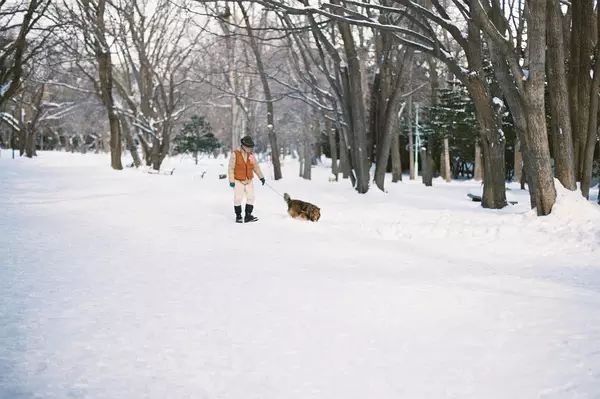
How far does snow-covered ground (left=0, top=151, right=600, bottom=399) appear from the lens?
2.85 meters

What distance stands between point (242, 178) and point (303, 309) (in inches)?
216

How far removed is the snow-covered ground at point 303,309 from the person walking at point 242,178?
2.38 ft

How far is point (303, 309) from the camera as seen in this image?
4188mm

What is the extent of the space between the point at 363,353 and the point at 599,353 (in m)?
1.44

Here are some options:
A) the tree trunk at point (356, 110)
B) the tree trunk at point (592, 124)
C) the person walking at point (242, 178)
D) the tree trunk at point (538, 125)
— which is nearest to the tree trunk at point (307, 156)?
the tree trunk at point (356, 110)

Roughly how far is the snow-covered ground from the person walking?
28.5 inches

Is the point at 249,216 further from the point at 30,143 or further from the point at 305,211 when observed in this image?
the point at 30,143

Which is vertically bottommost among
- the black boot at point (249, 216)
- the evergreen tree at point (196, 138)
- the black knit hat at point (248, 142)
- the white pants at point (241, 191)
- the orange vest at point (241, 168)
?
the black boot at point (249, 216)

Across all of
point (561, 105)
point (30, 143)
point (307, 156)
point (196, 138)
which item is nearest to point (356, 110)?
point (561, 105)

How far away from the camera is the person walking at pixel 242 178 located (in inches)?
365

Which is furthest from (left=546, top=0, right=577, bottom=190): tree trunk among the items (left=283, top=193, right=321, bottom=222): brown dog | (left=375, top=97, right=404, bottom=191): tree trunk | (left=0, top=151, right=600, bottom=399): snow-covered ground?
(left=375, top=97, right=404, bottom=191): tree trunk

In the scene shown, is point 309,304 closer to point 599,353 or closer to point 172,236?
point 599,353

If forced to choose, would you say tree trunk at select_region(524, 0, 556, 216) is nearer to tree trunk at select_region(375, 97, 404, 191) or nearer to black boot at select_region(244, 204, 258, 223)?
black boot at select_region(244, 204, 258, 223)

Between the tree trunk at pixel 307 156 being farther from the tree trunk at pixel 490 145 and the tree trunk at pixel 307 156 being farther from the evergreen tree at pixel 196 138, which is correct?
the evergreen tree at pixel 196 138
